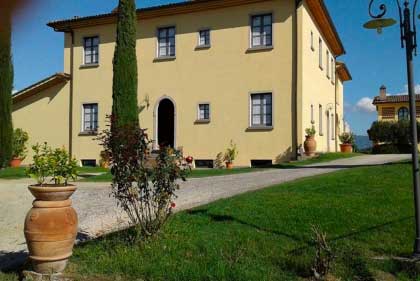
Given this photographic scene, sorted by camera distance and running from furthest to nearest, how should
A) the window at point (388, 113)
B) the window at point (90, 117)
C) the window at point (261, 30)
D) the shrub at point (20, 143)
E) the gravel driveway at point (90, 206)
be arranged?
the window at point (388, 113) < the shrub at point (20, 143) < the window at point (90, 117) < the window at point (261, 30) < the gravel driveway at point (90, 206)

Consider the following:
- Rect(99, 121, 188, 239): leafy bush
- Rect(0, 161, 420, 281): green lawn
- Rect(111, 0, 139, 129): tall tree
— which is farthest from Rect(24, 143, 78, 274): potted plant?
Rect(111, 0, 139, 129): tall tree

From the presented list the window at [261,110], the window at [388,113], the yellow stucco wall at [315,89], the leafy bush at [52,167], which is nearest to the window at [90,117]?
the window at [261,110]

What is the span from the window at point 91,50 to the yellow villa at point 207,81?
0.17 feet

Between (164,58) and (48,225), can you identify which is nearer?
(48,225)

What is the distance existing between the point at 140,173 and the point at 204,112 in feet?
44.4

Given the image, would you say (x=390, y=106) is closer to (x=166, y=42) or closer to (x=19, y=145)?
(x=166, y=42)

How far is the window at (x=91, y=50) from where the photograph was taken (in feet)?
70.3

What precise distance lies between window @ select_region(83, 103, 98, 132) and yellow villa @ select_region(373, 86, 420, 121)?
34744 mm

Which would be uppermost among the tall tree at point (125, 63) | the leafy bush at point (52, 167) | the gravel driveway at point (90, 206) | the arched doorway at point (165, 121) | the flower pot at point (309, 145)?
the tall tree at point (125, 63)

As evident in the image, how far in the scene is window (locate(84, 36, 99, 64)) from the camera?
21428 millimetres

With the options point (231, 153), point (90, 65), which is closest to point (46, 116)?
point (90, 65)

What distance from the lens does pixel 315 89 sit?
20156mm

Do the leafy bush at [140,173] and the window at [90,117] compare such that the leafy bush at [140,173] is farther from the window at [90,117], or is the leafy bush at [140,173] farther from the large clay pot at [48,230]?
the window at [90,117]

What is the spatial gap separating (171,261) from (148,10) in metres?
16.8
